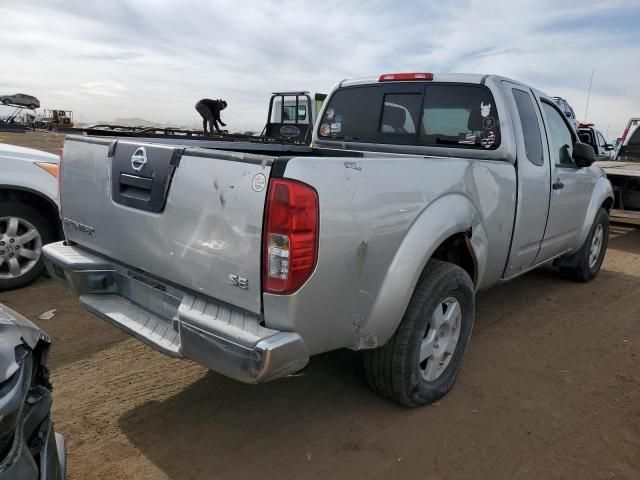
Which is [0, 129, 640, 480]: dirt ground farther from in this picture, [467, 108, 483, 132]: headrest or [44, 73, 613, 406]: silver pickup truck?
[467, 108, 483, 132]: headrest

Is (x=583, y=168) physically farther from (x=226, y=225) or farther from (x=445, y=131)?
(x=226, y=225)

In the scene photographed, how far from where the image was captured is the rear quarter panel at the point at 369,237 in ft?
7.02

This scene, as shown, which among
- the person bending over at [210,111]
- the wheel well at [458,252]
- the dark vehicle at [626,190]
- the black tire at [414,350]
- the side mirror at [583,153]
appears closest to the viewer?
the black tire at [414,350]

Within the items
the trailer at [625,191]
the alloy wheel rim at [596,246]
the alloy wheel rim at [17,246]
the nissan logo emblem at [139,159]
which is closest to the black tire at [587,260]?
the alloy wheel rim at [596,246]

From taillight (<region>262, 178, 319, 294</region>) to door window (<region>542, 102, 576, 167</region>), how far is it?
9.86ft

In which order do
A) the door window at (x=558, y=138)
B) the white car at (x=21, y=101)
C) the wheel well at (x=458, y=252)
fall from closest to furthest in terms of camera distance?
the wheel well at (x=458, y=252) < the door window at (x=558, y=138) < the white car at (x=21, y=101)

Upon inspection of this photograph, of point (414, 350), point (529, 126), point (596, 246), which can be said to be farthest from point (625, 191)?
point (414, 350)

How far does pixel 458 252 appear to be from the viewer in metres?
3.32

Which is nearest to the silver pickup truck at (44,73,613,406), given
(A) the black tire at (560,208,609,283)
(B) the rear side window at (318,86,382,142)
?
(B) the rear side window at (318,86,382,142)

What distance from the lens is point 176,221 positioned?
239cm

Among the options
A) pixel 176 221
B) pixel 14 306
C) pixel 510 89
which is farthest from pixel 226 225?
pixel 14 306

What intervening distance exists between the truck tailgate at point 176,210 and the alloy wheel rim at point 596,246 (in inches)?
188

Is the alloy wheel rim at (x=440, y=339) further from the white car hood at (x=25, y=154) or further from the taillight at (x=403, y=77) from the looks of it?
the white car hood at (x=25, y=154)

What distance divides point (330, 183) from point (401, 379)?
1.26m
